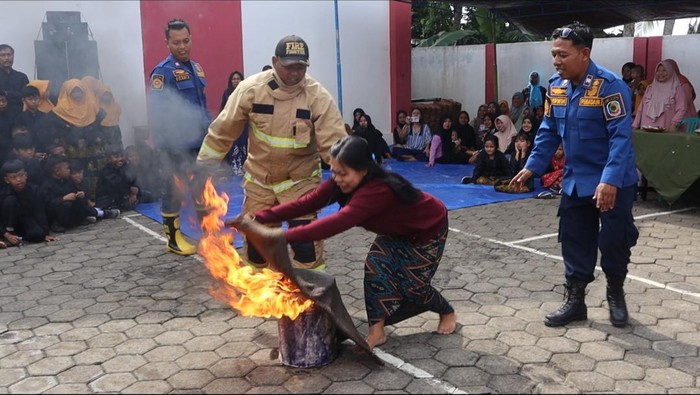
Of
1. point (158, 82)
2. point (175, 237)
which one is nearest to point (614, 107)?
point (158, 82)

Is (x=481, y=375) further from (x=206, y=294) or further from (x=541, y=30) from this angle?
(x=541, y=30)

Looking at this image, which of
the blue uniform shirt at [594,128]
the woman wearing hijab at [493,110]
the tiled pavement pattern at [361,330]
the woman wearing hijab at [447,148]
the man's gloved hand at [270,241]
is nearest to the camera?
the man's gloved hand at [270,241]

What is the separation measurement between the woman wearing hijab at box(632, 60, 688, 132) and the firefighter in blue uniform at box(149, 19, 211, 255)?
665 cm

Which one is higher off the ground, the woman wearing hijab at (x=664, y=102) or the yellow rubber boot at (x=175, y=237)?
the woman wearing hijab at (x=664, y=102)

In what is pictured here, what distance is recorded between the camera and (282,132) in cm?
475

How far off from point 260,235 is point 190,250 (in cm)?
316

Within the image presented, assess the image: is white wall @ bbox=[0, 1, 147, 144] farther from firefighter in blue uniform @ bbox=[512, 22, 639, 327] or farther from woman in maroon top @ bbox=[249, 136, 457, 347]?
firefighter in blue uniform @ bbox=[512, 22, 639, 327]

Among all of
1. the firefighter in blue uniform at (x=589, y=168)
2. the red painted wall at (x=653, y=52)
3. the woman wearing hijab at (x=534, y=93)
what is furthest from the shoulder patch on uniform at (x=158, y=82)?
the red painted wall at (x=653, y=52)

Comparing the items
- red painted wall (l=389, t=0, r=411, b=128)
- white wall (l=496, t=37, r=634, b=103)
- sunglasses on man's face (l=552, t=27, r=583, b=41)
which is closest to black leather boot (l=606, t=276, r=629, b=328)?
sunglasses on man's face (l=552, t=27, r=583, b=41)

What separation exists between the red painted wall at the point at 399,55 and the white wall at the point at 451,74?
196 centimetres

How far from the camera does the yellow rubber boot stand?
651 centimetres

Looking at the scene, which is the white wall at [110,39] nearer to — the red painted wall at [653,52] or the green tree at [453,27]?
the green tree at [453,27]

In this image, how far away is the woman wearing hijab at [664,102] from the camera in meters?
9.84

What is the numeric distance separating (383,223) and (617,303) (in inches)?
71.2
